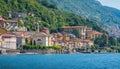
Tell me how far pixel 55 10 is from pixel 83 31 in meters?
18.5

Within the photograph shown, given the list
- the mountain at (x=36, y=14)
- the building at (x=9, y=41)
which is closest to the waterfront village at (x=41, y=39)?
the building at (x=9, y=41)

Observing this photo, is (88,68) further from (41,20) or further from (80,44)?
(41,20)

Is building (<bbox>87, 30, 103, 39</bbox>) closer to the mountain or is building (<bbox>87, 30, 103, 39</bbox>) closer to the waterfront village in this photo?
the waterfront village

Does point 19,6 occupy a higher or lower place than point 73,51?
higher

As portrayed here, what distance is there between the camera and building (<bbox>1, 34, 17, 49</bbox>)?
436 ft

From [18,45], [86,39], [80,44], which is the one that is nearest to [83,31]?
[86,39]

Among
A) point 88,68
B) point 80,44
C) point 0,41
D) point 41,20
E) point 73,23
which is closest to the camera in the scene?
point 88,68

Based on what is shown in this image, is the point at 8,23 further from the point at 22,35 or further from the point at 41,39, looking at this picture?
the point at 22,35

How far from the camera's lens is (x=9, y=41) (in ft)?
442

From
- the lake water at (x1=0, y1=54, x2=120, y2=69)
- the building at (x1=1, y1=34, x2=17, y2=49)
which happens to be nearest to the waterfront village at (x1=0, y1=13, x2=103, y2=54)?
the building at (x1=1, y1=34, x2=17, y2=49)

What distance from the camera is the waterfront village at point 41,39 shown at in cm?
13375

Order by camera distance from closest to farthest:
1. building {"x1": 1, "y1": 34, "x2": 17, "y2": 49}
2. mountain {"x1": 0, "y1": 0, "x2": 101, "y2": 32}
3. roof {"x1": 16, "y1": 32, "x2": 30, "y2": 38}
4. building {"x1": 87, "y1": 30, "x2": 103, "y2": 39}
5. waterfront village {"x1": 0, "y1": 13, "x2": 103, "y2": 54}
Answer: building {"x1": 1, "y1": 34, "x2": 17, "y2": 49}, waterfront village {"x1": 0, "y1": 13, "x2": 103, "y2": 54}, roof {"x1": 16, "y1": 32, "x2": 30, "y2": 38}, mountain {"x1": 0, "y1": 0, "x2": 101, "y2": 32}, building {"x1": 87, "y1": 30, "x2": 103, "y2": 39}

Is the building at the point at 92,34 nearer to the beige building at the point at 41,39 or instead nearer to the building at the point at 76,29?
the building at the point at 76,29

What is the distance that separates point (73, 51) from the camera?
492 ft
